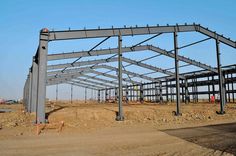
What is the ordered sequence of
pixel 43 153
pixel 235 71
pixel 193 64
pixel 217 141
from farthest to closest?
pixel 235 71, pixel 193 64, pixel 217 141, pixel 43 153

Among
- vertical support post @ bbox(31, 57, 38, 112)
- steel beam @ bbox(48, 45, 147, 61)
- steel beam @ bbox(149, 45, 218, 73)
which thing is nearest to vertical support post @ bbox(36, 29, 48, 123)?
vertical support post @ bbox(31, 57, 38, 112)

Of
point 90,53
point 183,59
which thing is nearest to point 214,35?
point 183,59

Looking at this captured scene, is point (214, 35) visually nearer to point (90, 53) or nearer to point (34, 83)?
point (90, 53)

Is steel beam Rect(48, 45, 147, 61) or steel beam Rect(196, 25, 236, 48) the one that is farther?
steel beam Rect(48, 45, 147, 61)

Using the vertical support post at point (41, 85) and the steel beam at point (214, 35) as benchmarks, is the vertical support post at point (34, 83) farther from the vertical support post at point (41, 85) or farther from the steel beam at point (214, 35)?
the steel beam at point (214, 35)

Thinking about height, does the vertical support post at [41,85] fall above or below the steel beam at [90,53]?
below

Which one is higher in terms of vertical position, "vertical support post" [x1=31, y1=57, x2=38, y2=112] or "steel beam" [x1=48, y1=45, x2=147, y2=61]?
"steel beam" [x1=48, y1=45, x2=147, y2=61]

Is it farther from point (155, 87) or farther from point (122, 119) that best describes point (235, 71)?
point (122, 119)

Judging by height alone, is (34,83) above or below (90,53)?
below

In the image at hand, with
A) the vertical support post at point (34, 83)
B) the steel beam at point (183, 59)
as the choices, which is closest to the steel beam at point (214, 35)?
the steel beam at point (183, 59)

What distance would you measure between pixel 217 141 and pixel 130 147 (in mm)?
3780

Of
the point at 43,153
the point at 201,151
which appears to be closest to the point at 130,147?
the point at 201,151

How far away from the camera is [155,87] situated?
5078cm

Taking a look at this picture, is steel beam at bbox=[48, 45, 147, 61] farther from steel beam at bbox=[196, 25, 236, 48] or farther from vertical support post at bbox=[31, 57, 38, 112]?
steel beam at bbox=[196, 25, 236, 48]
